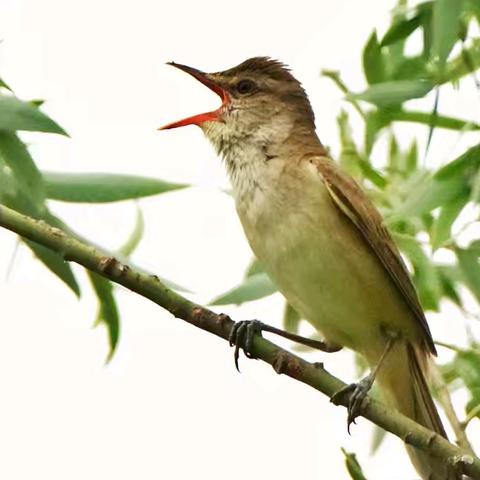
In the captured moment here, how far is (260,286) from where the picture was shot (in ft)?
13.8

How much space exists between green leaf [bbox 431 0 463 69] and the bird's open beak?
4.88 ft

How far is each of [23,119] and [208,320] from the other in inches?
28.6

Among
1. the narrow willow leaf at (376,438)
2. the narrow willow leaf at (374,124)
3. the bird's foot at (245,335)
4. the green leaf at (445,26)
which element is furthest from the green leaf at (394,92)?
the narrow willow leaf at (376,438)

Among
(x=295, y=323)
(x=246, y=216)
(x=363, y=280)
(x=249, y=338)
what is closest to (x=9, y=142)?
(x=249, y=338)

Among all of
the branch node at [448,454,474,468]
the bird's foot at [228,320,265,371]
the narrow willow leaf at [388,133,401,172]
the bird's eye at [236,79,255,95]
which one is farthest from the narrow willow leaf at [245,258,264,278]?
the branch node at [448,454,474,468]

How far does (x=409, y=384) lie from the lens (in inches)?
170

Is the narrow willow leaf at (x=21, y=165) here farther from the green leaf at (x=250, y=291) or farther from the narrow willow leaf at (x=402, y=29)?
the narrow willow leaf at (x=402, y=29)

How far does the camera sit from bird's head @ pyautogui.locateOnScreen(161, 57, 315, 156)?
456cm

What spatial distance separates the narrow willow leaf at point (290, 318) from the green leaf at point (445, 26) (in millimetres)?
1630

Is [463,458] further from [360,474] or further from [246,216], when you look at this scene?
[246,216]

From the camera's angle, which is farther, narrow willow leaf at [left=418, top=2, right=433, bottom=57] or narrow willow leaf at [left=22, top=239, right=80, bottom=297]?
narrow willow leaf at [left=22, top=239, right=80, bottom=297]

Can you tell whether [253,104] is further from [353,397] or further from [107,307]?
[353,397]

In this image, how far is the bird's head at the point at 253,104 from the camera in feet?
15.0

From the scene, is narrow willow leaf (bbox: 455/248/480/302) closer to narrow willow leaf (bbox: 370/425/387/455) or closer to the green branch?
the green branch
